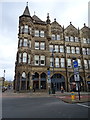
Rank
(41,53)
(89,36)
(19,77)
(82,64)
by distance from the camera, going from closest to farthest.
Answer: (19,77), (41,53), (82,64), (89,36)

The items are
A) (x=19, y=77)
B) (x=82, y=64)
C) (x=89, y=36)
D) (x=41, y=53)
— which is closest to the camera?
(x=19, y=77)

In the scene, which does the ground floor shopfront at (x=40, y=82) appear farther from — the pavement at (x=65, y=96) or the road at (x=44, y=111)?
the road at (x=44, y=111)

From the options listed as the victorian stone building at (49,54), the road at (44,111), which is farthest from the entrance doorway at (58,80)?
the road at (44,111)

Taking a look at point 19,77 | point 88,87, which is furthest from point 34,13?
point 88,87

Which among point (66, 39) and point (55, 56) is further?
point (66, 39)

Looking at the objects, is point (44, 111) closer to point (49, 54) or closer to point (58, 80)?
point (58, 80)

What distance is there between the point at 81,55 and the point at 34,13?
2035cm

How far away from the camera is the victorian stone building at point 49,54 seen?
27828 millimetres

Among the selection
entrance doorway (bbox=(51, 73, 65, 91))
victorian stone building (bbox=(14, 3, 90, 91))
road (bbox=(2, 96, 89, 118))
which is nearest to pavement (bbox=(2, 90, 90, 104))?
road (bbox=(2, 96, 89, 118))

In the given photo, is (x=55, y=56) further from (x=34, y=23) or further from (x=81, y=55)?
(x=34, y=23)

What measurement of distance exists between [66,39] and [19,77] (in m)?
17.7

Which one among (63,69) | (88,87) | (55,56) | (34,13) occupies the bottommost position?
(88,87)

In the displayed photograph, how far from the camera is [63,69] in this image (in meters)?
30.9

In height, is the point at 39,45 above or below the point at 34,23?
below
